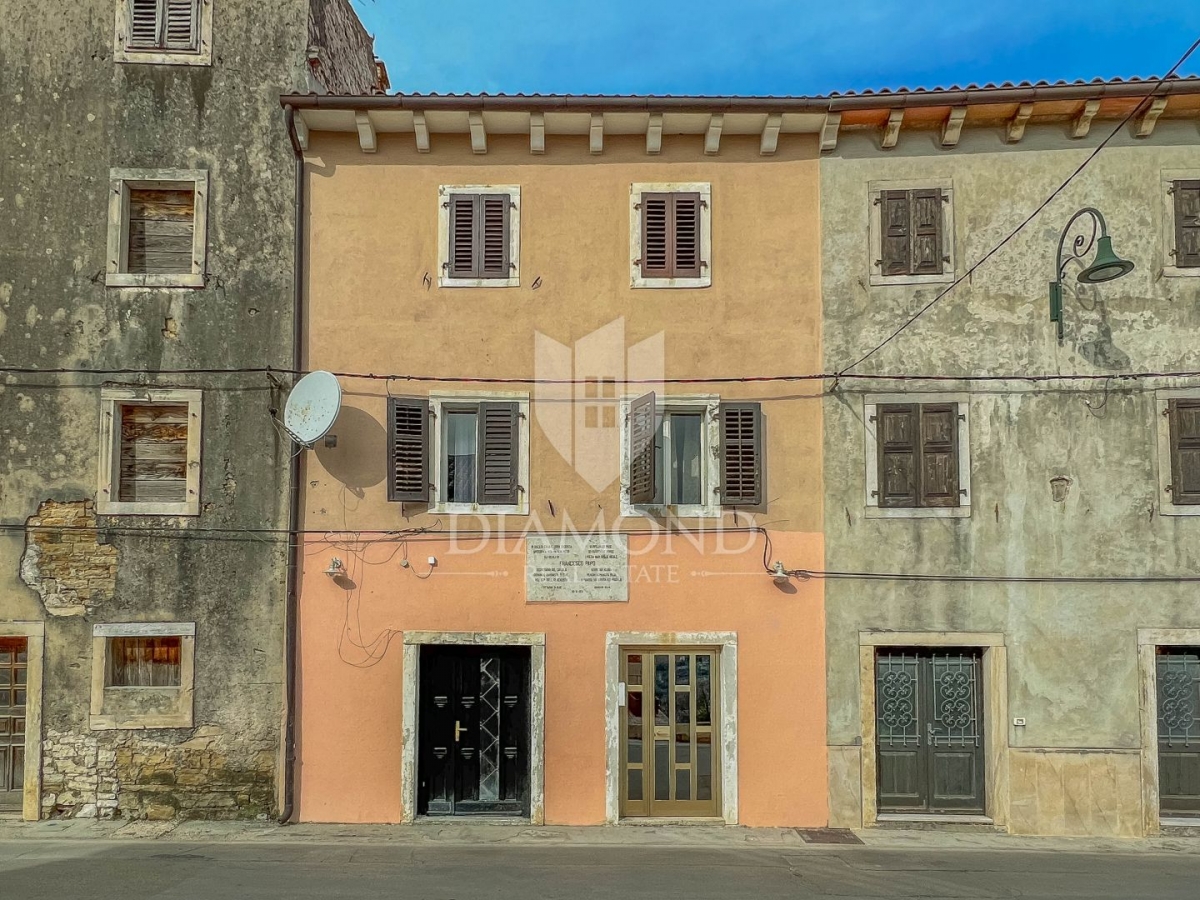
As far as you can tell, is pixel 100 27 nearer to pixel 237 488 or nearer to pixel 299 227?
pixel 299 227

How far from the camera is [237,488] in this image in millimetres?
10984

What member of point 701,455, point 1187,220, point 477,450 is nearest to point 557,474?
point 477,450

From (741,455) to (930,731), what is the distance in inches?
154

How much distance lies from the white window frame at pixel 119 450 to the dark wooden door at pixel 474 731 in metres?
3.34

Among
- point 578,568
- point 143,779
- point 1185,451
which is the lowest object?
point 143,779

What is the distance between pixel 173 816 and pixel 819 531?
813 cm

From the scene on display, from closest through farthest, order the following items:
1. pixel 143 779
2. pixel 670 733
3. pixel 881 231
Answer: pixel 143 779 → pixel 670 733 → pixel 881 231

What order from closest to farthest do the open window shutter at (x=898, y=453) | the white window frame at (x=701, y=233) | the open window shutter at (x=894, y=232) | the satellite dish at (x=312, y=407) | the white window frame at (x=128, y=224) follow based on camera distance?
1. the satellite dish at (x=312, y=407)
2. the open window shutter at (x=898, y=453)
3. the white window frame at (x=128, y=224)
4. the open window shutter at (x=894, y=232)
5. the white window frame at (x=701, y=233)

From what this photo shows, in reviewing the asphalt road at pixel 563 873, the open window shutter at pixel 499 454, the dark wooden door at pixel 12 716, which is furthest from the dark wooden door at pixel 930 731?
the dark wooden door at pixel 12 716

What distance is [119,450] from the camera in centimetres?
1107

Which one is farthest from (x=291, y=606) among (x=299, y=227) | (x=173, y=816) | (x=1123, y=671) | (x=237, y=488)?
→ (x=1123, y=671)

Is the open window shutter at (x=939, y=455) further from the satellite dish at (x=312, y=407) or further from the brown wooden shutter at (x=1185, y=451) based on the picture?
the satellite dish at (x=312, y=407)

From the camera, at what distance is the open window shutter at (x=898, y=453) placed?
1095 cm

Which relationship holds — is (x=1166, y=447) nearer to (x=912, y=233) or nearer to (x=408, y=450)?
(x=912, y=233)
